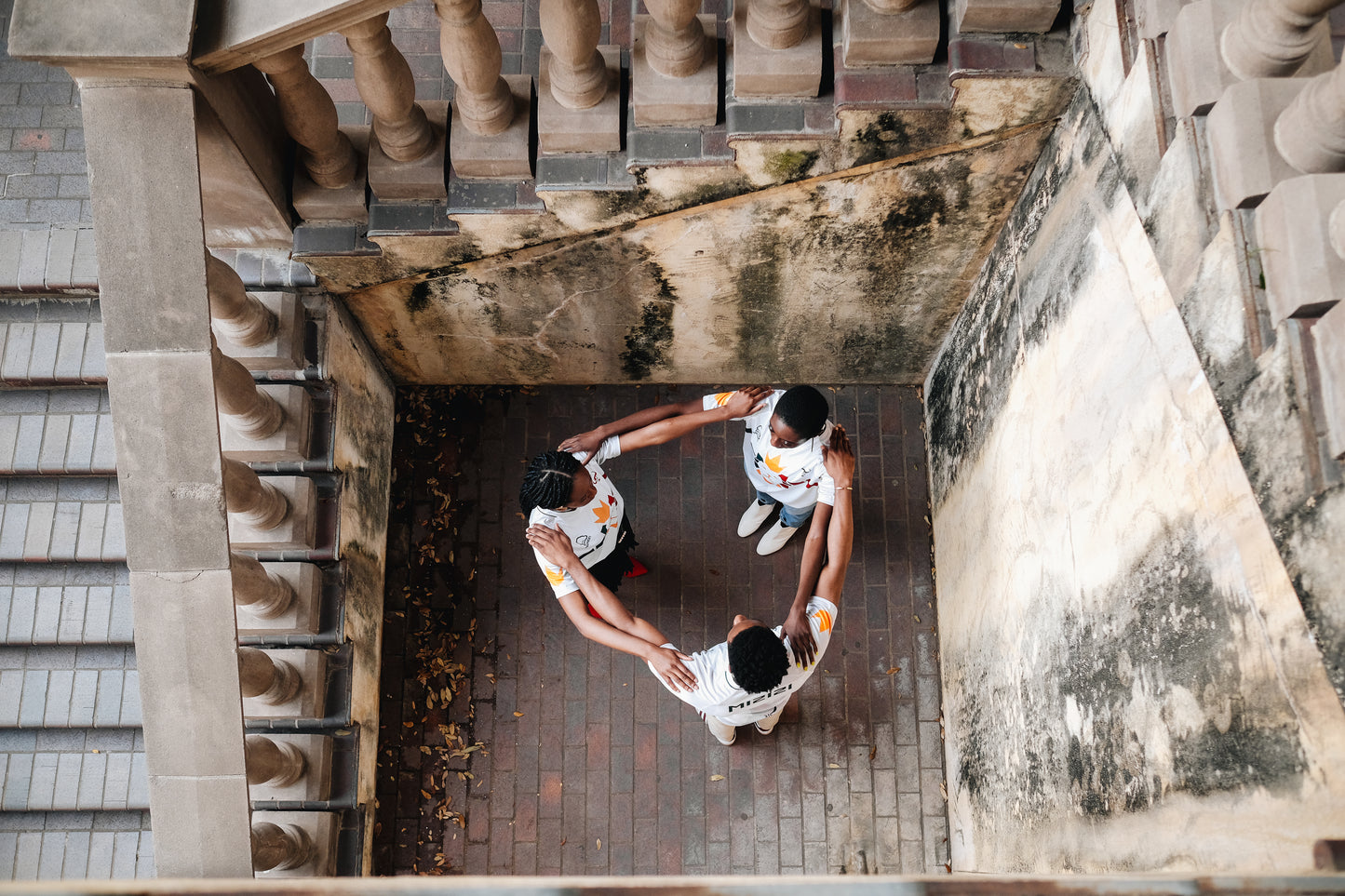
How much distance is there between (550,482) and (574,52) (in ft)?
7.10

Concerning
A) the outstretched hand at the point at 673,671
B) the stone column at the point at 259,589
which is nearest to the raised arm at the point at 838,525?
the outstretched hand at the point at 673,671

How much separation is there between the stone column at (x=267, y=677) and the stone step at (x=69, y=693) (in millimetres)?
1073

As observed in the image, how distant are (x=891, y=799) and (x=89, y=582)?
5.46m

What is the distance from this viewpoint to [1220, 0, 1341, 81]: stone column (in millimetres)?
2922

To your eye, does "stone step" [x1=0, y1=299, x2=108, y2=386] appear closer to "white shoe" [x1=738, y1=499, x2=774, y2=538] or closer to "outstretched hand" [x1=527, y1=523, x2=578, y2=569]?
"outstretched hand" [x1=527, y1=523, x2=578, y2=569]

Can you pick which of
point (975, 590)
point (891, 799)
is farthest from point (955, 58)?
point (891, 799)

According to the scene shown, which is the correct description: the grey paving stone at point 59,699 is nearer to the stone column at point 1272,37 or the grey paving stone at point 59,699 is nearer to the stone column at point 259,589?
the stone column at point 259,589

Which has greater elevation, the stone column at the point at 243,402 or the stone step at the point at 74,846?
the stone column at the point at 243,402

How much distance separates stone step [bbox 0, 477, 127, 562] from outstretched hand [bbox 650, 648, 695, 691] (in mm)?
3414

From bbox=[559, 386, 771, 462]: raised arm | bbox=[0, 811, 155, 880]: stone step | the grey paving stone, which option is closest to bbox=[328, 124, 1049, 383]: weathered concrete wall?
bbox=[559, 386, 771, 462]: raised arm

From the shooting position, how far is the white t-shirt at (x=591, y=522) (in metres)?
5.14

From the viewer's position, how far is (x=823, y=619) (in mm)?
4996

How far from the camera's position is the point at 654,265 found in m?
5.50

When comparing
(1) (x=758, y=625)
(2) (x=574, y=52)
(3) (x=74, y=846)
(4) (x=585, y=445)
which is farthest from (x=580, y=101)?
(3) (x=74, y=846)
